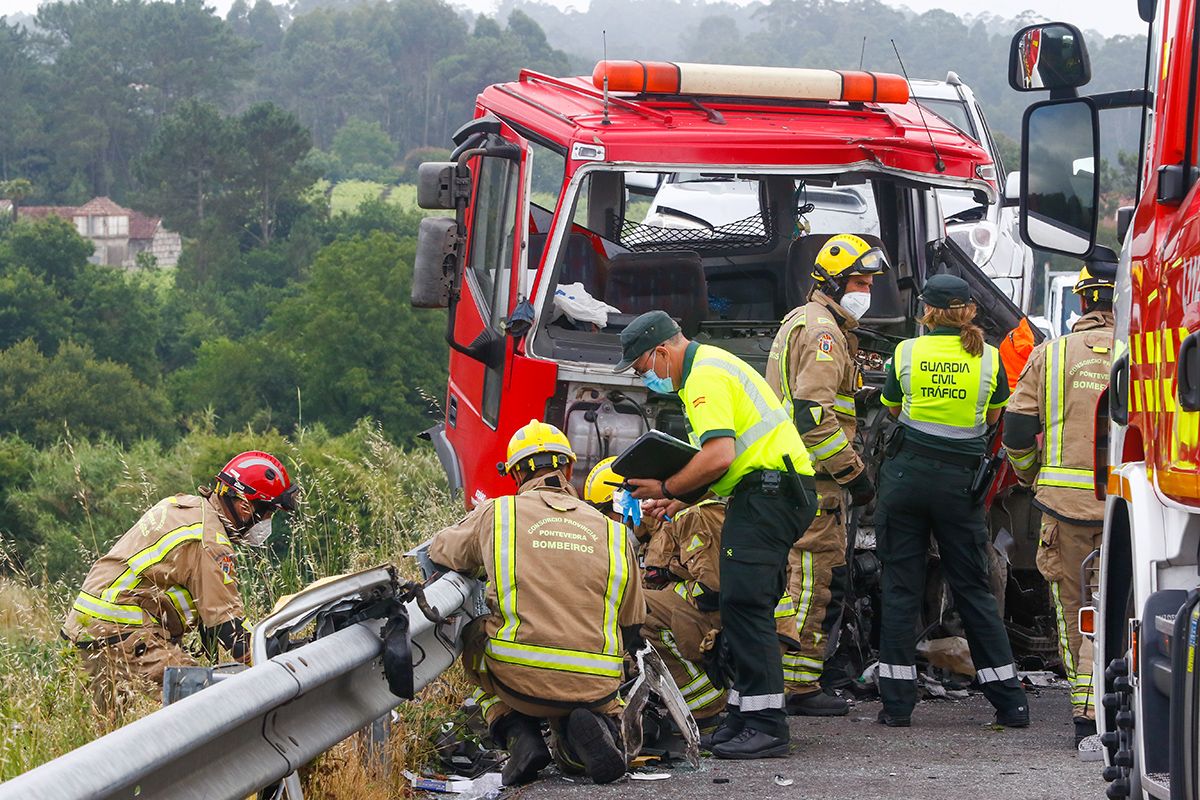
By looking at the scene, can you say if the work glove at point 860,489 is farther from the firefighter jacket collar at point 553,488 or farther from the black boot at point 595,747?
the black boot at point 595,747

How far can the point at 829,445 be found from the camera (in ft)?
22.2

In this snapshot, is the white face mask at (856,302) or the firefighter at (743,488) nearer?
the firefighter at (743,488)

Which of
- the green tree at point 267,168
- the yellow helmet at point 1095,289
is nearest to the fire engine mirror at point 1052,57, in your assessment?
the yellow helmet at point 1095,289

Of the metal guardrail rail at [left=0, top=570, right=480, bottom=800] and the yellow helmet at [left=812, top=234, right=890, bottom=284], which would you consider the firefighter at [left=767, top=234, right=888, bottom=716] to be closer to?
the yellow helmet at [left=812, top=234, right=890, bottom=284]

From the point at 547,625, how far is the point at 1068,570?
7.17 feet

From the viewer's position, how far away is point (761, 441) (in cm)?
594

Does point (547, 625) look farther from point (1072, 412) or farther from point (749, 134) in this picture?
point (749, 134)

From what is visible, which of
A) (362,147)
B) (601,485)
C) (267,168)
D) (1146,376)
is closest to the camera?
(1146,376)

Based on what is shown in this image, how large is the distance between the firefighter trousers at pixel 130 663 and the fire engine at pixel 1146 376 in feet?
10.5

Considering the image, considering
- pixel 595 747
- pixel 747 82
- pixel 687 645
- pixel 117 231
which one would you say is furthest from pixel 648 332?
pixel 117 231

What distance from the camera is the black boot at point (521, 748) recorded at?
5258 mm

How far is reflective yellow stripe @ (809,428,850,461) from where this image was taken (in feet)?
22.2

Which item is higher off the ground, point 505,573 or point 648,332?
point 648,332

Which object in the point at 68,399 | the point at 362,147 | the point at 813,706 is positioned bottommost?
the point at 68,399
